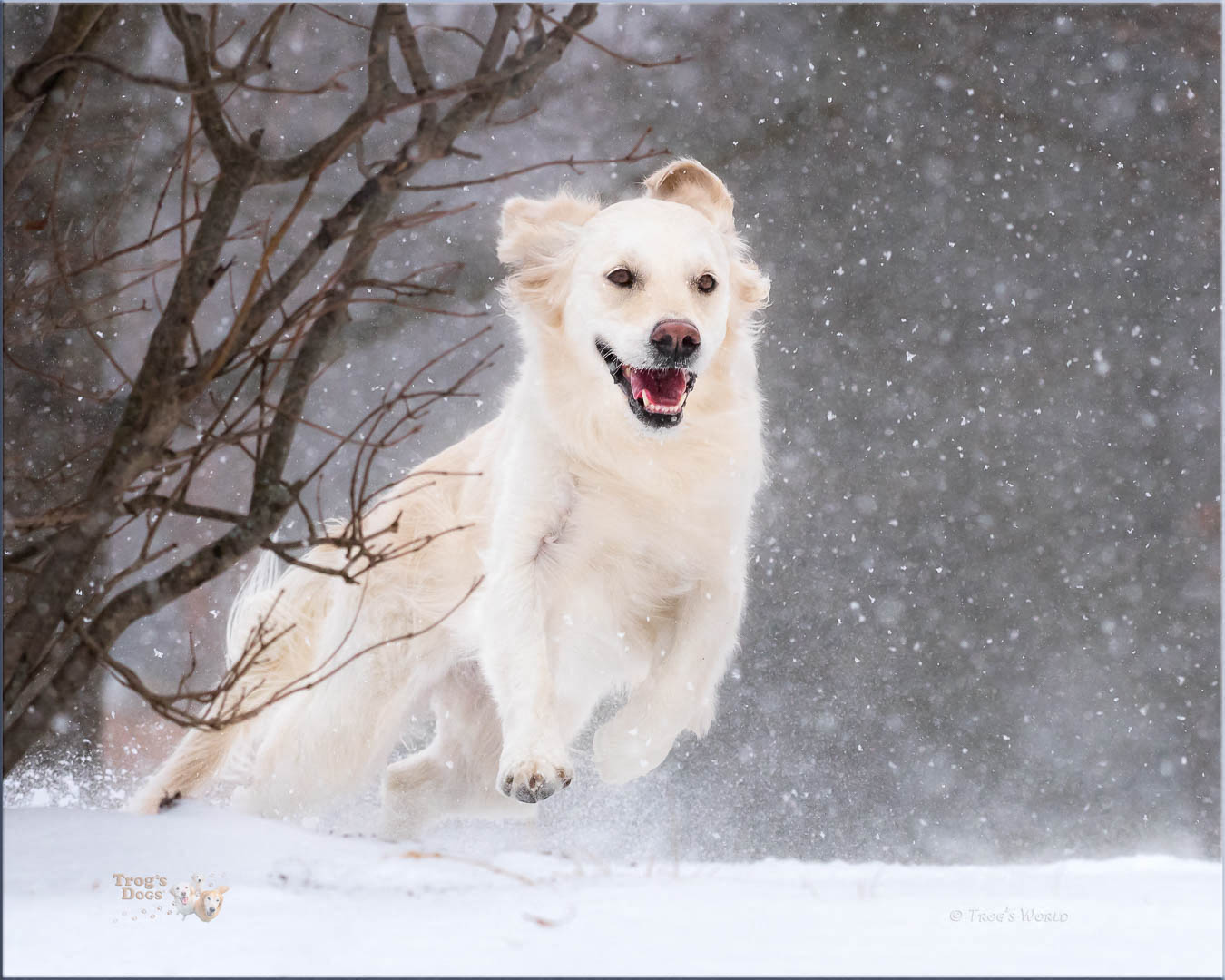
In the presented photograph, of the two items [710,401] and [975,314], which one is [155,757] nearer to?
[710,401]

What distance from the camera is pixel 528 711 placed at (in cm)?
324

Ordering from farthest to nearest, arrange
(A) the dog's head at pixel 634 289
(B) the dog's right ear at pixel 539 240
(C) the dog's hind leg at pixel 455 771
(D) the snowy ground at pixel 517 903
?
1. (C) the dog's hind leg at pixel 455 771
2. (B) the dog's right ear at pixel 539 240
3. (A) the dog's head at pixel 634 289
4. (D) the snowy ground at pixel 517 903

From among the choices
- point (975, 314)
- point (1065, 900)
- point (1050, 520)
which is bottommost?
point (1050, 520)

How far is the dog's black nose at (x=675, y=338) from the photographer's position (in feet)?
10.3

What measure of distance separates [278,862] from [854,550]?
7763mm

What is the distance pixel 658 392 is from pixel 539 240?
86 cm

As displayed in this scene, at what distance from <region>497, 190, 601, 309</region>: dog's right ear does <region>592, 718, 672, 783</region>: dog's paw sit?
1.39m

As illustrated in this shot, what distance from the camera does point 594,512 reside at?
12.2ft

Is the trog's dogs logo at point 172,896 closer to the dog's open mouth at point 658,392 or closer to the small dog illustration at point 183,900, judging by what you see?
the small dog illustration at point 183,900

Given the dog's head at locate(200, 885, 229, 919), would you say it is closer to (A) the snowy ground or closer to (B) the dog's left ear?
(A) the snowy ground

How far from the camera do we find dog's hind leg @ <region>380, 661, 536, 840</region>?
4.55 m

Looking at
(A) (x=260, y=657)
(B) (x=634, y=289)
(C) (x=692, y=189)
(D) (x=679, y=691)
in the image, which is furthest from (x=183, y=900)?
(C) (x=692, y=189)

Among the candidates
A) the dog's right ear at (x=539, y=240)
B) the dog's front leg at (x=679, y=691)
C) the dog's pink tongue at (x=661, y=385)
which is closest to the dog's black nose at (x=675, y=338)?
the dog's pink tongue at (x=661, y=385)

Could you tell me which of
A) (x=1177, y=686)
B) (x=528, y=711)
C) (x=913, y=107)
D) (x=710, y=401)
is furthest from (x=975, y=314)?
(x=528, y=711)
